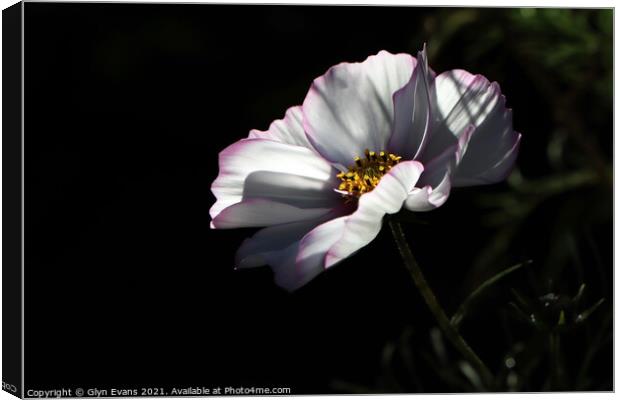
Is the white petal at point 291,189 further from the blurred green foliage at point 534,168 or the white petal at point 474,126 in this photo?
the blurred green foliage at point 534,168

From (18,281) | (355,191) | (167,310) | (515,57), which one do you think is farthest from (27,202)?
(515,57)

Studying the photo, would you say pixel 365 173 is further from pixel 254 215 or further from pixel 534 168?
pixel 534 168

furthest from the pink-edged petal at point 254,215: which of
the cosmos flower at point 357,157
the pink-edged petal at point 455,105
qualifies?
the pink-edged petal at point 455,105

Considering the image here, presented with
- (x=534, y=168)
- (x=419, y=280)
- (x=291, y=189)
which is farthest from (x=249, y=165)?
(x=534, y=168)

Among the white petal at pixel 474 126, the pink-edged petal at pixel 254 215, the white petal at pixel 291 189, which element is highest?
the white petal at pixel 474 126

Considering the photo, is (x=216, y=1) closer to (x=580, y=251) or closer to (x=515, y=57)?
(x=515, y=57)

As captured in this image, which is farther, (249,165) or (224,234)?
(224,234)
